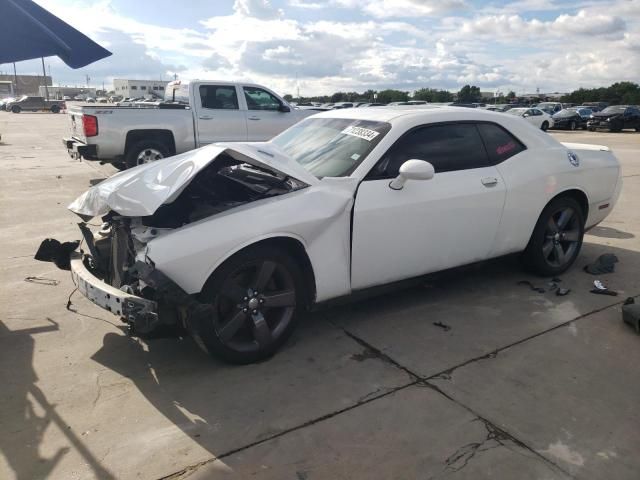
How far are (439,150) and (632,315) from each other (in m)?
1.98

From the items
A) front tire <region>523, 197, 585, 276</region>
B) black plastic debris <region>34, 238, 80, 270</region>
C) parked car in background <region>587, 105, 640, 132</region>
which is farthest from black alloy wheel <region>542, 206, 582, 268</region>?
parked car in background <region>587, 105, 640, 132</region>

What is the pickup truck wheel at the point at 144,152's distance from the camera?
9.62 m

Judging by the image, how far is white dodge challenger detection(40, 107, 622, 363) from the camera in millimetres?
3170

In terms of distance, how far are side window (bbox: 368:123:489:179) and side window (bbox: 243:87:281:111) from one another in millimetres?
7318

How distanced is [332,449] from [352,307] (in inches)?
72.6

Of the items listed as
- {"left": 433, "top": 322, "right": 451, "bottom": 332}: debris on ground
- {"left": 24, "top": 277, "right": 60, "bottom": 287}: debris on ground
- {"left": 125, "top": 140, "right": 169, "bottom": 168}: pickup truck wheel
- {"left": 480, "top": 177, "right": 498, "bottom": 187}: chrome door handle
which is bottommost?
{"left": 24, "top": 277, "right": 60, "bottom": 287}: debris on ground

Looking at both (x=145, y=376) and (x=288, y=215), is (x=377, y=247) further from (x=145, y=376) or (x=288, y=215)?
(x=145, y=376)

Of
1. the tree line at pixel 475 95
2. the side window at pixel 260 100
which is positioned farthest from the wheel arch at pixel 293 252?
the tree line at pixel 475 95

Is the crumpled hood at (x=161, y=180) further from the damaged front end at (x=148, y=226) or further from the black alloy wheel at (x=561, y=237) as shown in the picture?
the black alloy wheel at (x=561, y=237)

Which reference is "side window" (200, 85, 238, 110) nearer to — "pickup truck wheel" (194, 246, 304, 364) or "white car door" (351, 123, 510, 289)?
"white car door" (351, 123, 510, 289)

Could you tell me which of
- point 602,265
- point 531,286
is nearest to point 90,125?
point 531,286

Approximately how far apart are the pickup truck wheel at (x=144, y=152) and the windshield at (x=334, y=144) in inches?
236

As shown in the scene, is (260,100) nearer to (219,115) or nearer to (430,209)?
(219,115)

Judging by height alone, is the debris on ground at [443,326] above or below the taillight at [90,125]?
below
